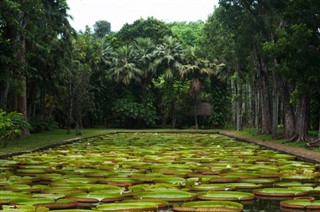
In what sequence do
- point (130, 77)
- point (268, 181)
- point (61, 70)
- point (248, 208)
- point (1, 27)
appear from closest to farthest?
point (248, 208)
point (268, 181)
point (1, 27)
point (61, 70)
point (130, 77)

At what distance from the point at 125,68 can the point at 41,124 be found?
11.7 m

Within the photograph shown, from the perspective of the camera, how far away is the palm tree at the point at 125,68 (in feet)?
121

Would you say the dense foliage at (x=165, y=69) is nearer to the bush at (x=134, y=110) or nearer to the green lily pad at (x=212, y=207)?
the bush at (x=134, y=110)

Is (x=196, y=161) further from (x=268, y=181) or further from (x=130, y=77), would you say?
(x=130, y=77)

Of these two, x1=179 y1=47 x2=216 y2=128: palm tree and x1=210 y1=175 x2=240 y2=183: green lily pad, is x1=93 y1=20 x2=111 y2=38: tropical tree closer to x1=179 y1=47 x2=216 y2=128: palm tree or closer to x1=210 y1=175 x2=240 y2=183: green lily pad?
x1=179 y1=47 x2=216 y2=128: palm tree

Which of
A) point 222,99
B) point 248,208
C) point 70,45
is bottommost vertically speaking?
point 248,208

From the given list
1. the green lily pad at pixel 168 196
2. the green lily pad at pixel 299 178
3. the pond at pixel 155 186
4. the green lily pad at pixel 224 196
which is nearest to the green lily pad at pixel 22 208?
the pond at pixel 155 186

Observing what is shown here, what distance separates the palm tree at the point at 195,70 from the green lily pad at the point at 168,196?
3064 centimetres

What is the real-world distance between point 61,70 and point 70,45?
262cm

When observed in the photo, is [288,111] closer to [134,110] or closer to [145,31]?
[134,110]

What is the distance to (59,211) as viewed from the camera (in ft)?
16.2

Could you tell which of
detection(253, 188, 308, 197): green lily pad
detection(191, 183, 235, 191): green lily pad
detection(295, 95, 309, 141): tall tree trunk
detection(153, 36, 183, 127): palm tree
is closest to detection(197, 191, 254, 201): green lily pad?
detection(253, 188, 308, 197): green lily pad

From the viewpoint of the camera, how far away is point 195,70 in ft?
121

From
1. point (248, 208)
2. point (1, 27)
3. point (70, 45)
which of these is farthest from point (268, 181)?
point (70, 45)
